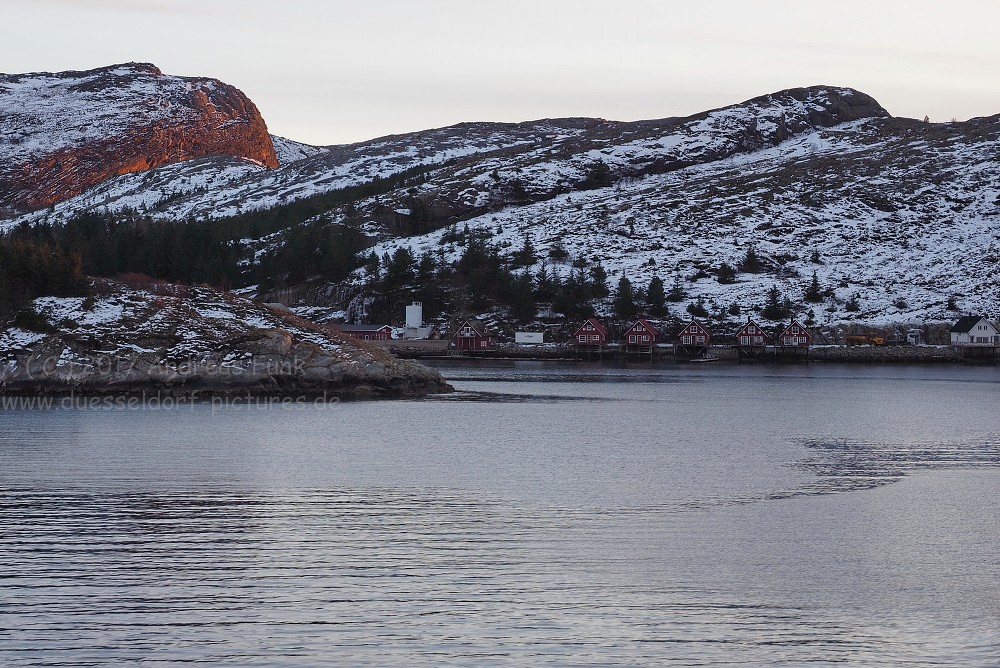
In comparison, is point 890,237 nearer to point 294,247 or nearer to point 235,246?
point 294,247

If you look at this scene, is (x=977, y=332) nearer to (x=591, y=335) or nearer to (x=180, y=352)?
(x=591, y=335)

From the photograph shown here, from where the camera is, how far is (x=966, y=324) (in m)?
145

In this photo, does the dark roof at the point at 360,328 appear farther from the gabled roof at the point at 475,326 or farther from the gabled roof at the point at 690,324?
the gabled roof at the point at 690,324

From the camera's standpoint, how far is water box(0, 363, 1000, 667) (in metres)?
16.1

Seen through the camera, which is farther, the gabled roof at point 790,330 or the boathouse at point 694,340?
the boathouse at point 694,340

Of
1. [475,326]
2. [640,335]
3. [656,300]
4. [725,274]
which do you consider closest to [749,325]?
[656,300]

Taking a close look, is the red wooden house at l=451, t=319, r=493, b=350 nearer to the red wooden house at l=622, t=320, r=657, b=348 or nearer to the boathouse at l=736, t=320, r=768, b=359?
the red wooden house at l=622, t=320, r=657, b=348

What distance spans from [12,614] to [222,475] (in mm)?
16231

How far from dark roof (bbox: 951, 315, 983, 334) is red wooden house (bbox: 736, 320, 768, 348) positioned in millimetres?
26491

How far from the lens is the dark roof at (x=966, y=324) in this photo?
144m

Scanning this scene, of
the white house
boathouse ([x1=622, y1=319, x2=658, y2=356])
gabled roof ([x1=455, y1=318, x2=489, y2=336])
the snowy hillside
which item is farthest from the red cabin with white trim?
the white house

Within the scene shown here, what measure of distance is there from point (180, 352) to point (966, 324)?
116723mm

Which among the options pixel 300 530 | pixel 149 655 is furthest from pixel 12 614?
pixel 300 530

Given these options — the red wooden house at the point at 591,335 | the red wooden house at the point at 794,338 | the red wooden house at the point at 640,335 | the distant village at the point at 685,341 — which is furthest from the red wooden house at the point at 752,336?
the red wooden house at the point at 591,335
